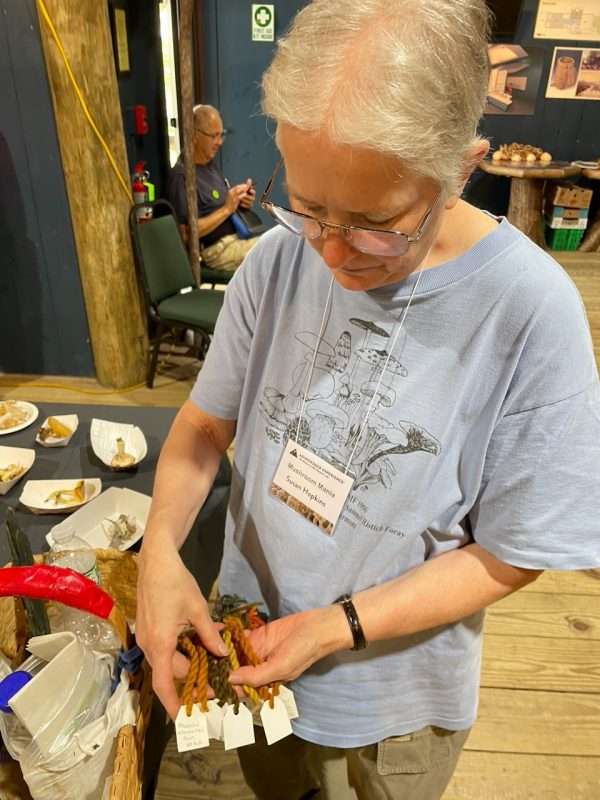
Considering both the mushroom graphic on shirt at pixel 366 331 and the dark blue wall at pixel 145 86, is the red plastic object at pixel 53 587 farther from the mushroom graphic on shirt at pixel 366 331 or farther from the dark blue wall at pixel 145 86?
the dark blue wall at pixel 145 86

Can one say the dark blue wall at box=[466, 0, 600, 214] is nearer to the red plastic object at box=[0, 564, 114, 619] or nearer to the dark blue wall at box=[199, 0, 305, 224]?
the dark blue wall at box=[199, 0, 305, 224]

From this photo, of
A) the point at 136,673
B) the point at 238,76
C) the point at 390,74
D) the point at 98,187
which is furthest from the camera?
the point at 238,76

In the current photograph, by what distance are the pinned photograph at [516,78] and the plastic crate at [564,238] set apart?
109 centimetres

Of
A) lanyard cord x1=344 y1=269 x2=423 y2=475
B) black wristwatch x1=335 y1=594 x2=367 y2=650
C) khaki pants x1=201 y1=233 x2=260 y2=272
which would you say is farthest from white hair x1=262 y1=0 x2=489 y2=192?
khaki pants x1=201 y1=233 x2=260 y2=272

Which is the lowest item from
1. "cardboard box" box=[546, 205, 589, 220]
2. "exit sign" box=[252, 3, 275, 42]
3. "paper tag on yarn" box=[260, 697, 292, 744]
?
"cardboard box" box=[546, 205, 589, 220]

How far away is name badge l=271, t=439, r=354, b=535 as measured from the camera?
30.0 inches

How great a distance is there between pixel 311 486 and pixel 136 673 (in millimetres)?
371

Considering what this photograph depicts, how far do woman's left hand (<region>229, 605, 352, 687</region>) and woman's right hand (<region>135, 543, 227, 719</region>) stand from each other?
0.06 meters

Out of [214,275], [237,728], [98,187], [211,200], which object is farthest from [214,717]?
[211,200]

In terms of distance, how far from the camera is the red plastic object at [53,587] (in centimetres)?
69

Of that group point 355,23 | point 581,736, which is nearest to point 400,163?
point 355,23

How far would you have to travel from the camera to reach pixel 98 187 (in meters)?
2.81

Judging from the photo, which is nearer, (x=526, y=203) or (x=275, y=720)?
(x=275, y=720)

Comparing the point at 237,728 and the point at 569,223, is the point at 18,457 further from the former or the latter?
the point at 569,223
